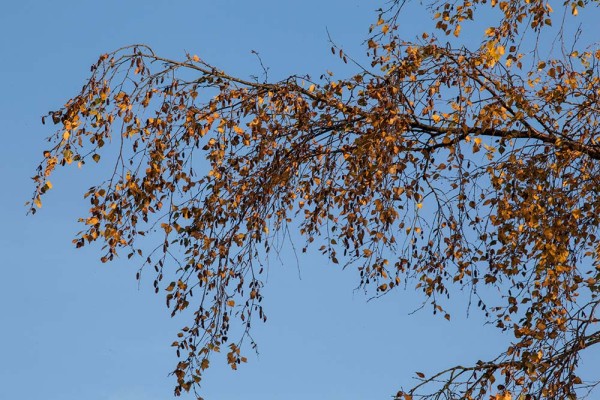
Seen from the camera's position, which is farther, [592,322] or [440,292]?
[440,292]

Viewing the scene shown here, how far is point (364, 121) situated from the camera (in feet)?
25.6

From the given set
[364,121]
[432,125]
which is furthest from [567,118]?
[364,121]

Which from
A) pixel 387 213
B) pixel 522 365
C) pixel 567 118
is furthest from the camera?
pixel 567 118

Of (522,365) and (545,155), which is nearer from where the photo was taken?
(522,365)

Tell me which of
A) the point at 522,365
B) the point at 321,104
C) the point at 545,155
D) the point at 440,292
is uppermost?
the point at 321,104

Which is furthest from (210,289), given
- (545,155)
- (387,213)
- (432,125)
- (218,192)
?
(545,155)

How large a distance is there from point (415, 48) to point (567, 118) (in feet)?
4.39

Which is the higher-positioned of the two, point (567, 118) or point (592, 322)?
point (567, 118)

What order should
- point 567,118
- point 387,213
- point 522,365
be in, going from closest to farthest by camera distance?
point 522,365 < point 387,213 < point 567,118

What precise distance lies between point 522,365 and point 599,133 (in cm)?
214

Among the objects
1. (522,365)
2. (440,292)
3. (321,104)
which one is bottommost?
(522,365)

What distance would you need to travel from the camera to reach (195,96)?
307 inches

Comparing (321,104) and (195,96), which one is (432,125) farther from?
(195,96)

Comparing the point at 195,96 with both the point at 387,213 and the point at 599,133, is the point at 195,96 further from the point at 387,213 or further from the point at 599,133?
the point at 599,133
